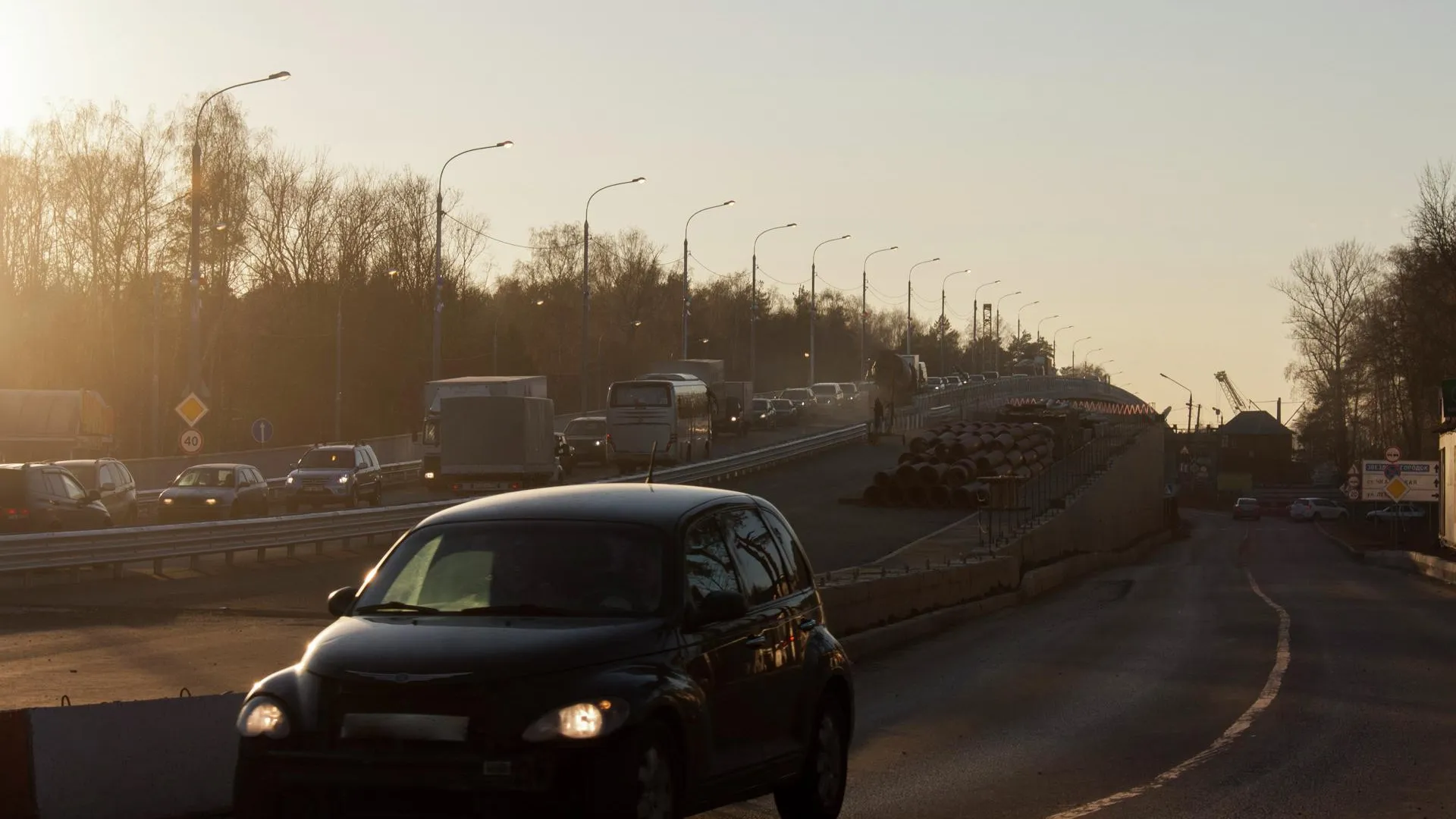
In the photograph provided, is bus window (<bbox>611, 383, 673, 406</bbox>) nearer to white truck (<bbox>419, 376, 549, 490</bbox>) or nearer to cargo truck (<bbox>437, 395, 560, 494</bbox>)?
white truck (<bbox>419, 376, 549, 490</bbox>)

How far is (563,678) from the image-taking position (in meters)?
6.06

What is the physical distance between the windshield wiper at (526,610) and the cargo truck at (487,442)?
118 ft

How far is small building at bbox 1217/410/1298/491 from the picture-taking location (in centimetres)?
15862

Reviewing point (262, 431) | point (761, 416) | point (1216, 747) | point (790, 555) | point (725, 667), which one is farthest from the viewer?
point (761, 416)

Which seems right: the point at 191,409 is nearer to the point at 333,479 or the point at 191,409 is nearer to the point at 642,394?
the point at 333,479

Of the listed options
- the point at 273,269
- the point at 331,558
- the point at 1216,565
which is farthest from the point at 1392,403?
the point at 331,558

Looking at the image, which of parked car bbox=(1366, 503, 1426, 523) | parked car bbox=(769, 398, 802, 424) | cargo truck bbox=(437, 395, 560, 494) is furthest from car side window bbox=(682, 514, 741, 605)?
parked car bbox=(1366, 503, 1426, 523)

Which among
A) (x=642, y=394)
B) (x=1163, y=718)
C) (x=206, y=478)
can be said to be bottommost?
(x=1163, y=718)

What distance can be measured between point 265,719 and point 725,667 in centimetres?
199

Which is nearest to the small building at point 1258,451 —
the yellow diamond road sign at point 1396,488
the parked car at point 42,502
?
the yellow diamond road sign at point 1396,488

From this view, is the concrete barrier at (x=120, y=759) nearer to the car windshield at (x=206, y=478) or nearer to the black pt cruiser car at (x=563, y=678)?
the black pt cruiser car at (x=563, y=678)

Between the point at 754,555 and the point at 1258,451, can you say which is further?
the point at 1258,451

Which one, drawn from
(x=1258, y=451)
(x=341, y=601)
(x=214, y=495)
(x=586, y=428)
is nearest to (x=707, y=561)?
(x=341, y=601)

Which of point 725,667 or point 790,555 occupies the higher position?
point 790,555
